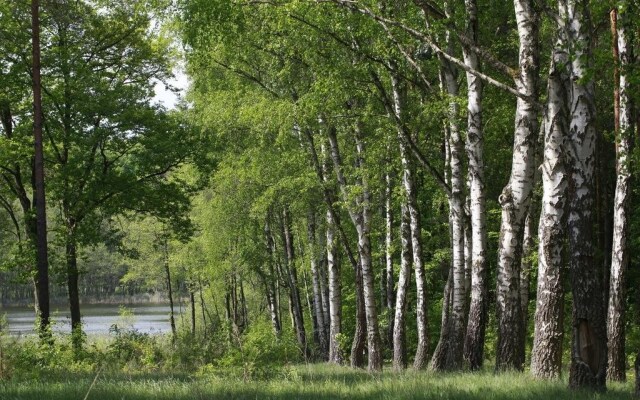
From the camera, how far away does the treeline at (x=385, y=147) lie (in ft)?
27.7

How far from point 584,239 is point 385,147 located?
28.4ft

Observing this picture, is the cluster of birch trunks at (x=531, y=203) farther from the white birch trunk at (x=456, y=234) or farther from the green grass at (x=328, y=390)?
the green grass at (x=328, y=390)

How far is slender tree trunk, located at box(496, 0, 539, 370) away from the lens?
29.6ft

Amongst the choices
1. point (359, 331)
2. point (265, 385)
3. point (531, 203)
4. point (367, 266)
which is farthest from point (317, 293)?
point (265, 385)

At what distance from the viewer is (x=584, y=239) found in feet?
24.4

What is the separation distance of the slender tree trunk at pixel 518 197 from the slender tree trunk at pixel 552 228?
61 cm

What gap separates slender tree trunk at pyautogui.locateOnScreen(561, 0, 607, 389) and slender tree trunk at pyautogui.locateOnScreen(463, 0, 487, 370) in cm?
367

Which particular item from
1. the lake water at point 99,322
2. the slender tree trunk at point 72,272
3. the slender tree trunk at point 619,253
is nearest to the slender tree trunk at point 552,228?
the slender tree trunk at point 619,253

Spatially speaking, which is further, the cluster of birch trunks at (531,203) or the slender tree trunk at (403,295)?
the slender tree trunk at (403,295)

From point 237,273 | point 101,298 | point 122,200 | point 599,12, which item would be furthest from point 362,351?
point 101,298

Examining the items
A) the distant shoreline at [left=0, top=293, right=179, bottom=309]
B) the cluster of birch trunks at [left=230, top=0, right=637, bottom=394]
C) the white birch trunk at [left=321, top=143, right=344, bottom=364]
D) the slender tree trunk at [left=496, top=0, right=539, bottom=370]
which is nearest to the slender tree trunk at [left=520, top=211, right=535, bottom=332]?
the cluster of birch trunks at [left=230, top=0, right=637, bottom=394]

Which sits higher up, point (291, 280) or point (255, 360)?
point (255, 360)

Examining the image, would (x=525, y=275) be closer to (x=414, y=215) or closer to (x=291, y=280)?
(x=414, y=215)

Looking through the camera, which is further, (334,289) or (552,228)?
(334,289)
